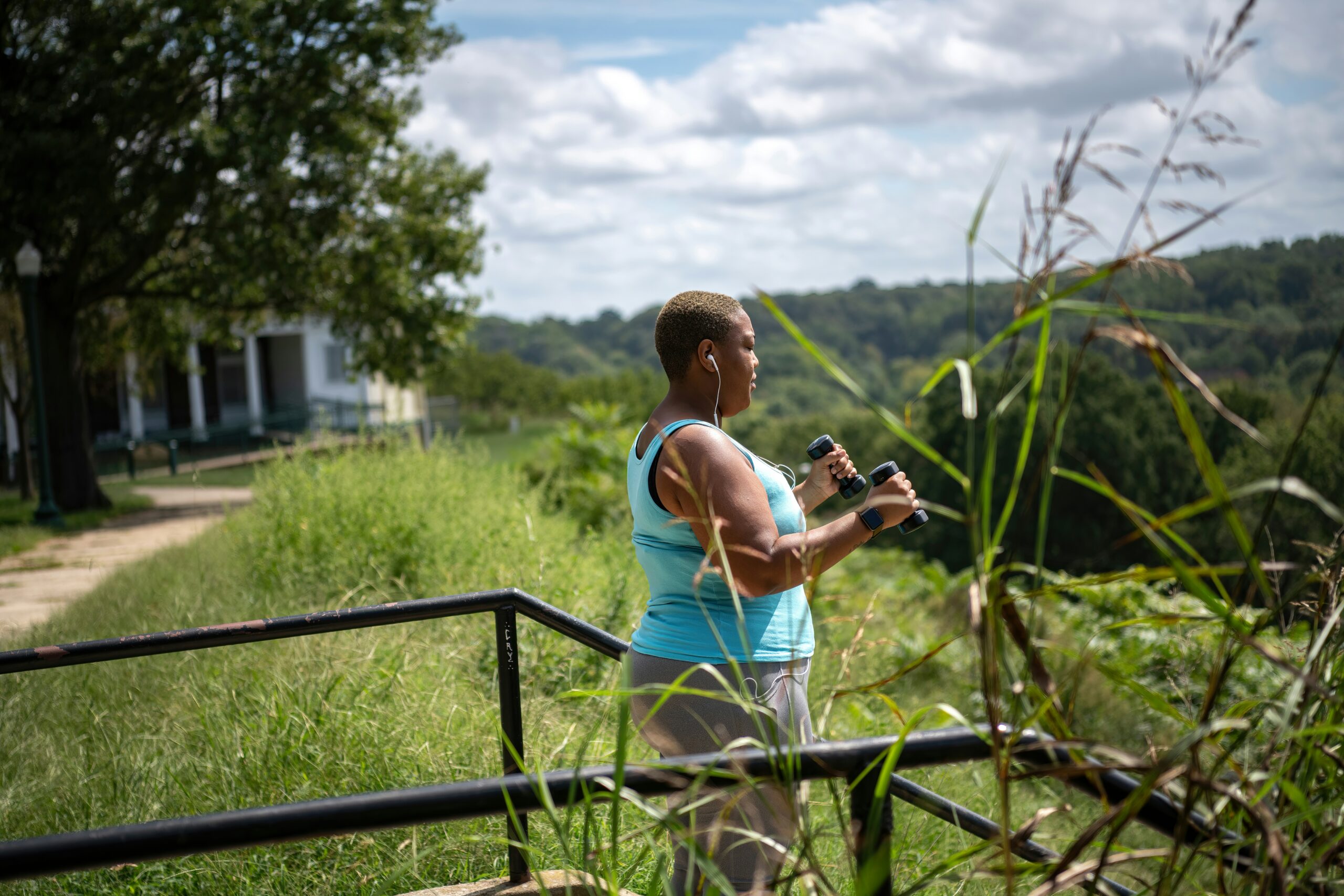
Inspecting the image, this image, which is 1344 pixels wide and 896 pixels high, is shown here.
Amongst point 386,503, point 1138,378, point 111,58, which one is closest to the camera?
point 386,503

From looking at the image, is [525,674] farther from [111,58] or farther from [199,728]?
[111,58]

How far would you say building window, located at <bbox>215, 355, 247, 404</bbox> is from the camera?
34.6m

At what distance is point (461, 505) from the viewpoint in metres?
7.56

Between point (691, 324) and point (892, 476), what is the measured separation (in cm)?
58

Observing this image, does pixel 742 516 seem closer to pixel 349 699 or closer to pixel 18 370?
pixel 349 699

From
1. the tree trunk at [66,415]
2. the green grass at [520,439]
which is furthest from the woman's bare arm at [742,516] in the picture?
the tree trunk at [66,415]

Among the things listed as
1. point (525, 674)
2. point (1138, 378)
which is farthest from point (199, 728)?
point (1138, 378)

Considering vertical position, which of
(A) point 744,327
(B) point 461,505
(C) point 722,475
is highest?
(A) point 744,327

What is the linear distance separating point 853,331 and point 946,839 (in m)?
51.3

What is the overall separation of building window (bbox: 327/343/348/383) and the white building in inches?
1.1

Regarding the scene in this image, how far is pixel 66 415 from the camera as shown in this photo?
16734mm

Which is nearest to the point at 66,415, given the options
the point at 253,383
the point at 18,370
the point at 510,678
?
the point at 18,370

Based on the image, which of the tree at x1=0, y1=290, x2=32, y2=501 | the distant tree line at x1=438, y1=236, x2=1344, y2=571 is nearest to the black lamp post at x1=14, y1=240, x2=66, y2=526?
the tree at x1=0, y1=290, x2=32, y2=501

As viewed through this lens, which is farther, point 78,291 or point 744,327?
point 78,291
